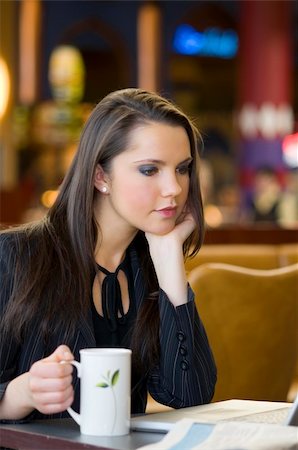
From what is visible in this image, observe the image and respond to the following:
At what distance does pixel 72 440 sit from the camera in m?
1.41

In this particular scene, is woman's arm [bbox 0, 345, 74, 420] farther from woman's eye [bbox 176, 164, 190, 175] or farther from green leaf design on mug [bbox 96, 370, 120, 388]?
woman's eye [bbox 176, 164, 190, 175]

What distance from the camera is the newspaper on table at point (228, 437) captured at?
1.32m

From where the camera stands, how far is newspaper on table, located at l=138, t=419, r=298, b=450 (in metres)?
1.32

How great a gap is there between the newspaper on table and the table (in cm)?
6

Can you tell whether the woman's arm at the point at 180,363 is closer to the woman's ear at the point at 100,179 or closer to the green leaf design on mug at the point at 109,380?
the woman's ear at the point at 100,179

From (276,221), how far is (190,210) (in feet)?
28.1

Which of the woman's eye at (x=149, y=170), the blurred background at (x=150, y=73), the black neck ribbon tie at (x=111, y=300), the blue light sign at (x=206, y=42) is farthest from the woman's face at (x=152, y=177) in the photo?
the blue light sign at (x=206, y=42)

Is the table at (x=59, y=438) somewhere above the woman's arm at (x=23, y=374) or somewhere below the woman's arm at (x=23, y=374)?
below

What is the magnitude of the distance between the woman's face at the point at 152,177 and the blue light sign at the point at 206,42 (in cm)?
1536

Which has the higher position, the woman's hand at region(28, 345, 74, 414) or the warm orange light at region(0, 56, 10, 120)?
the warm orange light at region(0, 56, 10, 120)

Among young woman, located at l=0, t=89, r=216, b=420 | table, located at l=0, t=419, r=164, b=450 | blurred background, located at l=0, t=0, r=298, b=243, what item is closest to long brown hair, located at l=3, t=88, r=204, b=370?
young woman, located at l=0, t=89, r=216, b=420

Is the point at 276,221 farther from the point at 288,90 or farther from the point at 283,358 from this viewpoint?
the point at 283,358

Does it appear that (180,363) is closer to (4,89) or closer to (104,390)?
(104,390)

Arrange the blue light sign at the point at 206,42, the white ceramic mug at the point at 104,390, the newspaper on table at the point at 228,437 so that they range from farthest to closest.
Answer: the blue light sign at the point at 206,42 < the white ceramic mug at the point at 104,390 < the newspaper on table at the point at 228,437
